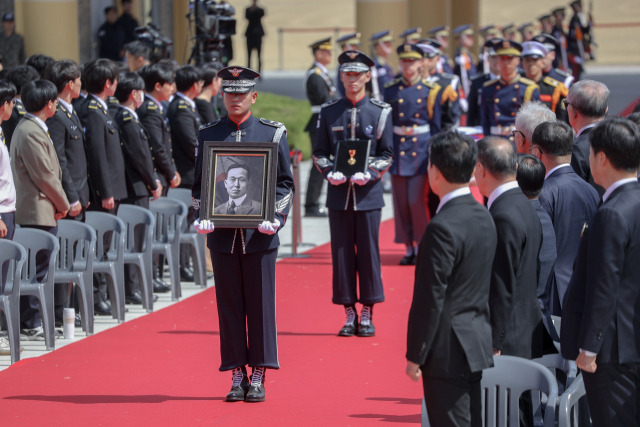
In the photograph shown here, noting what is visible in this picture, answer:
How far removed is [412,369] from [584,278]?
2.58ft

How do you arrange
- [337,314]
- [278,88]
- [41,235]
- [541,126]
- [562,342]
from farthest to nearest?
1. [278,88]
2. [337,314]
3. [41,235]
4. [541,126]
5. [562,342]

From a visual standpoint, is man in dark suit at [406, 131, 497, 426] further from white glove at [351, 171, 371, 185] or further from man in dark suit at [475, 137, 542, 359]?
white glove at [351, 171, 371, 185]

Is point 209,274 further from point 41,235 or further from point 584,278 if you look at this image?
point 584,278

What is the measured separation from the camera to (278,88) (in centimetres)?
2975

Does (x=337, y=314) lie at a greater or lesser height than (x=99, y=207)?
lesser

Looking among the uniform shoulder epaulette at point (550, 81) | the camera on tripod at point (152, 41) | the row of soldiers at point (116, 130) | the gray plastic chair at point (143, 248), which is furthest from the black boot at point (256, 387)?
the camera on tripod at point (152, 41)

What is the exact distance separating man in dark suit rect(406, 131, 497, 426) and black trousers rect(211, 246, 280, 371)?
2.02 meters

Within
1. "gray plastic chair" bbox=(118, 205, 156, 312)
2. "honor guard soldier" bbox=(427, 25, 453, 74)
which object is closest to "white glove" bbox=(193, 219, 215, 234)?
"gray plastic chair" bbox=(118, 205, 156, 312)

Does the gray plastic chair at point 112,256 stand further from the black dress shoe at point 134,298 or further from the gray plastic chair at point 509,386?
the gray plastic chair at point 509,386

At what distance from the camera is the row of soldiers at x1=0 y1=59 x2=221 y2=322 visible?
8359mm

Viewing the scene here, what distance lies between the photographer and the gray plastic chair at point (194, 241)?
9867 millimetres

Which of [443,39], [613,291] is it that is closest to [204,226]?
[613,291]

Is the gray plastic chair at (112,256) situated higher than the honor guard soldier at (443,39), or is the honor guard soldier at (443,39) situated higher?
the honor guard soldier at (443,39)

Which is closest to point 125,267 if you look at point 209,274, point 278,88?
point 209,274
